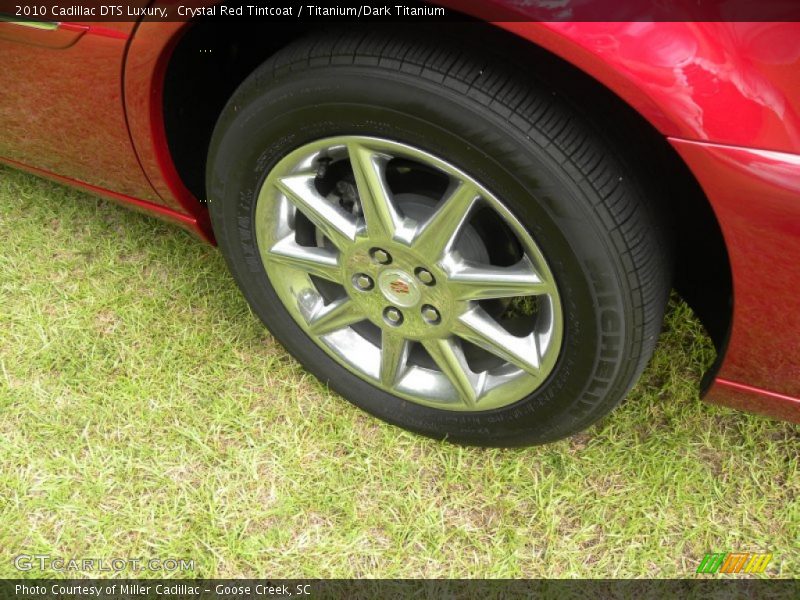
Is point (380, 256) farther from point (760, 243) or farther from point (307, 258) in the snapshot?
point (760, 243)

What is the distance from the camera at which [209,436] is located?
170cm

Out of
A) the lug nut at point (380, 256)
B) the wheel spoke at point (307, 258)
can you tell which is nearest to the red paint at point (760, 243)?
the lug nut at point (380, 256)

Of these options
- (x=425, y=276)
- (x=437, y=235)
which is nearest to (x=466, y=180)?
A: (x=437, y=235)

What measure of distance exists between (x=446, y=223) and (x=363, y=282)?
273 millimetres

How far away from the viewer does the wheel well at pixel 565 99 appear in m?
1.13

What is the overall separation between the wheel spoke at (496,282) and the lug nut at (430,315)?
2.9 inches

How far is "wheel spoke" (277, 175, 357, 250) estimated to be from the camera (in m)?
1.39

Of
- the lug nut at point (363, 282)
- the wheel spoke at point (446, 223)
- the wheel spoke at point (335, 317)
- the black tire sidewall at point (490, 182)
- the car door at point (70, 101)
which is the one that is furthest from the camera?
the wheel spoke at point (335, 317)

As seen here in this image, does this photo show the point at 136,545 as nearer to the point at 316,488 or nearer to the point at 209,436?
the point at 209,436

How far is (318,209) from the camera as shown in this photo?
4.61ft

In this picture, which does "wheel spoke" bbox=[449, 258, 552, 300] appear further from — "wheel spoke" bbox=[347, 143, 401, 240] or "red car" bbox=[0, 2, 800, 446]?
"wheel spoke" bbox=[347, 143, 401, 240]

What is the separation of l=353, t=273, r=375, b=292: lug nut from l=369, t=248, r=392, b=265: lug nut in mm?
61

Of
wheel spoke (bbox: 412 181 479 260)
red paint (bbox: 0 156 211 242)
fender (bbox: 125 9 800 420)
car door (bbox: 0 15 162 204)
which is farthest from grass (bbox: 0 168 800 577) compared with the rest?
fender (bbox: 125 9 800 420)

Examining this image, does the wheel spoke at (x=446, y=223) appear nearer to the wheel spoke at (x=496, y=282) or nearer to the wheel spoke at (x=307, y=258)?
the wheel spoke at (x=496, y=282)
